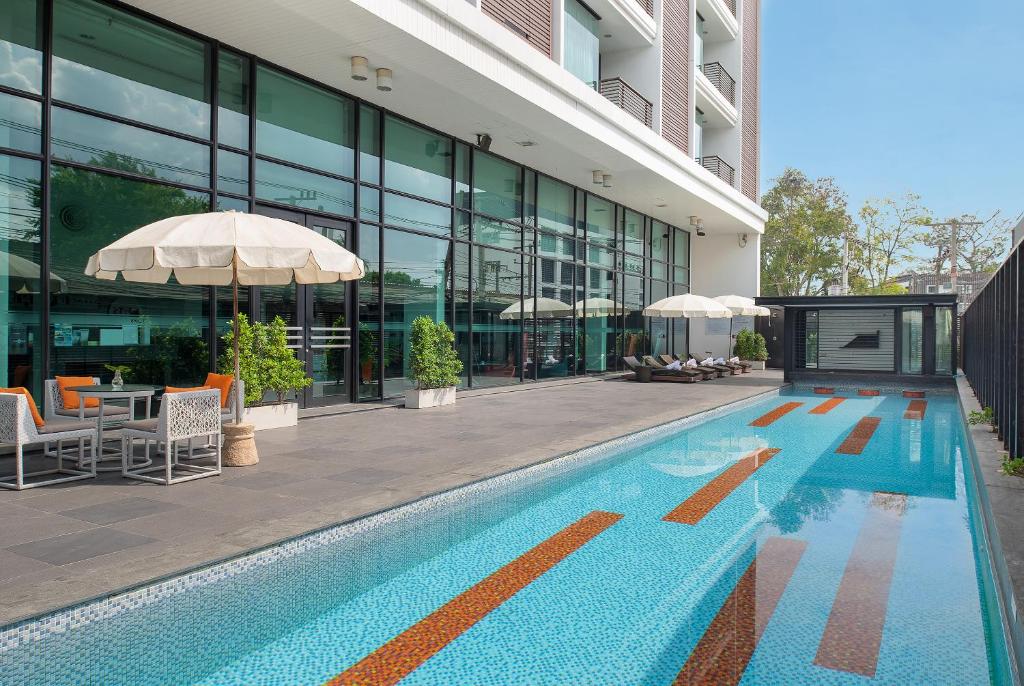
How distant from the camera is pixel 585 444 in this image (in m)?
8.10

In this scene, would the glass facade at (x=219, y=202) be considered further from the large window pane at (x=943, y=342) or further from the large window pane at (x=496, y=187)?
the large window pane at (x=943, y=342)

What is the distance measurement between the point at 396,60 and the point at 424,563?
770 cm

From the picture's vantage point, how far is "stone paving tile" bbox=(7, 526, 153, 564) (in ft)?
13.4

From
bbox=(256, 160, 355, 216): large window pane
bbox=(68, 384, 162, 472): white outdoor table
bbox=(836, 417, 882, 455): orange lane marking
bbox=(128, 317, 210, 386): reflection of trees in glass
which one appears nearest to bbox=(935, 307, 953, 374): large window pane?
bbox=(836, 417, 882, 455): orange lane marking

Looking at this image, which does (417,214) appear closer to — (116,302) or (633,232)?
(116,302)

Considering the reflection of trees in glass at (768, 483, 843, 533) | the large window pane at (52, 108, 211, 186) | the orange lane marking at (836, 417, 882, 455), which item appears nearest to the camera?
the reflection of trees in glass at (768, 483, 843, 533)

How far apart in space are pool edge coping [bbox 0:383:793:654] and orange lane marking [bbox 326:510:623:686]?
3.59 ft

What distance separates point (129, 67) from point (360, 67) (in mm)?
2916

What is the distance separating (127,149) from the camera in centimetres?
845

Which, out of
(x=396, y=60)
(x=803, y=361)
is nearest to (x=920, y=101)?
(x=803, y=361)

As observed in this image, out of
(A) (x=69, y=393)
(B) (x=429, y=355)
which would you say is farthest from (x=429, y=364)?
(A) (x=69, y=393)

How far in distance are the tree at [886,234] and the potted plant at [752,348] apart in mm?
26279

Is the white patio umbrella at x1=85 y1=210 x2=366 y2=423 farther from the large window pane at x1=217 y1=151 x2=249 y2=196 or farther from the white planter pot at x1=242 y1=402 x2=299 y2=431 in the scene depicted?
the large window pane at x1=217 y1=151 x2=249 y2=196

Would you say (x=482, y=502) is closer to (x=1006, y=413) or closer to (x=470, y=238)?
(x=1006, y=413)
